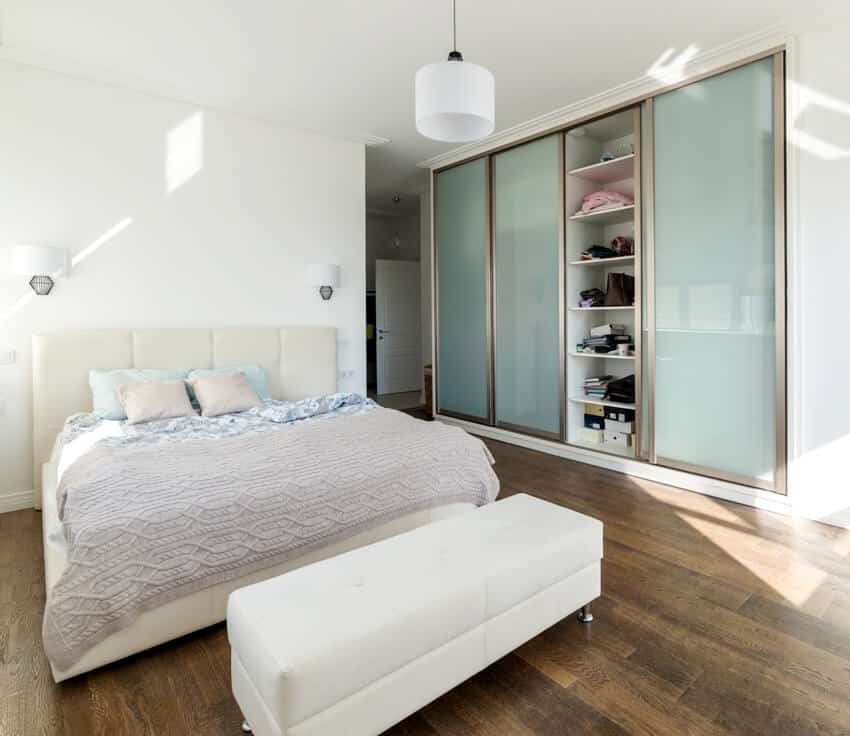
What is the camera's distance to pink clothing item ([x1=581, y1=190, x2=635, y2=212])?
409cm

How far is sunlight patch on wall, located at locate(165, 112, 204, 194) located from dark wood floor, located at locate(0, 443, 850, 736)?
105 inches

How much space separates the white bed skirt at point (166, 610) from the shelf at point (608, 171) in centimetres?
319

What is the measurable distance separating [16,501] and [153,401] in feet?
4.02

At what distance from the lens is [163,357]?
12.3ft

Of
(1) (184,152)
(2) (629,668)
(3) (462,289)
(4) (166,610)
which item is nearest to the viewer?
(2) (629,668)

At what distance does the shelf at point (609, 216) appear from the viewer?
157 inches

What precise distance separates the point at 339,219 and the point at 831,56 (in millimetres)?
3558

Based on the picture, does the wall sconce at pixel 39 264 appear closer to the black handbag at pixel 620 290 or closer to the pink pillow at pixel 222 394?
the pink pillow at pixel 222 394

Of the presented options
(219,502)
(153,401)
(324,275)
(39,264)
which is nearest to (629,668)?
(219,502)

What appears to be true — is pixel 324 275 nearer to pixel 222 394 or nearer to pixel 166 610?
pixel 222 394

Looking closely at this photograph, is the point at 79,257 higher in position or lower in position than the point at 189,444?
higher

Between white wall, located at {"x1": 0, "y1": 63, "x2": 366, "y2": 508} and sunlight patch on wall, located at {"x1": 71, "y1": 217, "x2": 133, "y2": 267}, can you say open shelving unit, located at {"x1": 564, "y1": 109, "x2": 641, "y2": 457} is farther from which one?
sunlight patch on wall, located at {"x1": 71, "y1": 217, "x2": 133, "y2": 267}

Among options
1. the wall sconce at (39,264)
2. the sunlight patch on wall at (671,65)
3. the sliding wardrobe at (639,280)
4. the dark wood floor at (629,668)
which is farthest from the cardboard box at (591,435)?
the wall sconce at (39,264)

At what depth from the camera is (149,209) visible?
3797 mm
